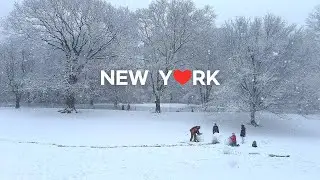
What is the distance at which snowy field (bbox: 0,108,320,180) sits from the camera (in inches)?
798

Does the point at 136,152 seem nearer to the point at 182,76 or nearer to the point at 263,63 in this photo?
the point at 263,63

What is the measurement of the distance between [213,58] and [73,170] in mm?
38204

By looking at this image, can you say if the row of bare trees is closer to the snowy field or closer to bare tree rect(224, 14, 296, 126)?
bare tree rect(224, 14, 296, 126)

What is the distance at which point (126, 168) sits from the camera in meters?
21.2

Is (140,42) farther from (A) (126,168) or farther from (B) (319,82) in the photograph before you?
(A) (126,168)

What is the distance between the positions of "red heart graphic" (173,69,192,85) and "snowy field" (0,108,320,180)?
7411 millimetres

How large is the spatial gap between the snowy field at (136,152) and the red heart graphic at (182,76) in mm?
7411

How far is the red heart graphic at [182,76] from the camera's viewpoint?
51.0 m

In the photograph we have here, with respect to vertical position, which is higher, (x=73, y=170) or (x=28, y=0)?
(x=28, y=0)

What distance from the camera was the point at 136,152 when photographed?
84.2ft

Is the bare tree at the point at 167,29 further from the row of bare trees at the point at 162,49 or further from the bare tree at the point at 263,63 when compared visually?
the bare tree at the point at 263,63

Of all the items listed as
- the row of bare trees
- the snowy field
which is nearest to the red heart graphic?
the row of bare trees

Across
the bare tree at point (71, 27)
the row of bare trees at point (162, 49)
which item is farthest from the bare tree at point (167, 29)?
the bare tree at point (71, 27)

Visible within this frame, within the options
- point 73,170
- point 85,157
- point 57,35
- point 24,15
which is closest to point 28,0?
point 24,15
